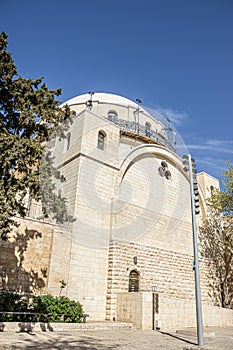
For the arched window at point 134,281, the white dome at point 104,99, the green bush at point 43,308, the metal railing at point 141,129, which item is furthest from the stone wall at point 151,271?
the white dome at point 104,99

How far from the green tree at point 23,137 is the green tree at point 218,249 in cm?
1090

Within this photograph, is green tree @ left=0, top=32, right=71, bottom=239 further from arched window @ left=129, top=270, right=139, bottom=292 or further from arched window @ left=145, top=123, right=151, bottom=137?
arched window @ left=145, top=123, right=151, bottom=137

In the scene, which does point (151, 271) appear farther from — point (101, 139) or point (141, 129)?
point (141, 129)

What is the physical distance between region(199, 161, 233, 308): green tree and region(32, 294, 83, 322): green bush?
420 inches

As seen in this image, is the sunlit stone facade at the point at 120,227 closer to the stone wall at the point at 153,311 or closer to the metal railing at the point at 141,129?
the stone wall at the point at 153,311

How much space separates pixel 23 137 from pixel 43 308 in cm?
551

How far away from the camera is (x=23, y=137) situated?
9.45m

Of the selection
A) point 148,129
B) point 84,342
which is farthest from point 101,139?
point 84,342

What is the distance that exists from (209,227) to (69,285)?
11.4 m

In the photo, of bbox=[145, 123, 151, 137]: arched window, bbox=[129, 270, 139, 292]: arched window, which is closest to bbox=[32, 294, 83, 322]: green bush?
bbox=[129, 270, 139, 292]: arched window

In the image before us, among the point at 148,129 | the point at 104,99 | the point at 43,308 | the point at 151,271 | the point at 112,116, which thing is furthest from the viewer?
the point at 104,99

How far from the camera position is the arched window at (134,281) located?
12.8 meters

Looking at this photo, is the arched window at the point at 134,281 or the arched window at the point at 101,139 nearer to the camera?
the arched window at the point at 134,281

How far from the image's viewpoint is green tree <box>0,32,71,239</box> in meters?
8.40
